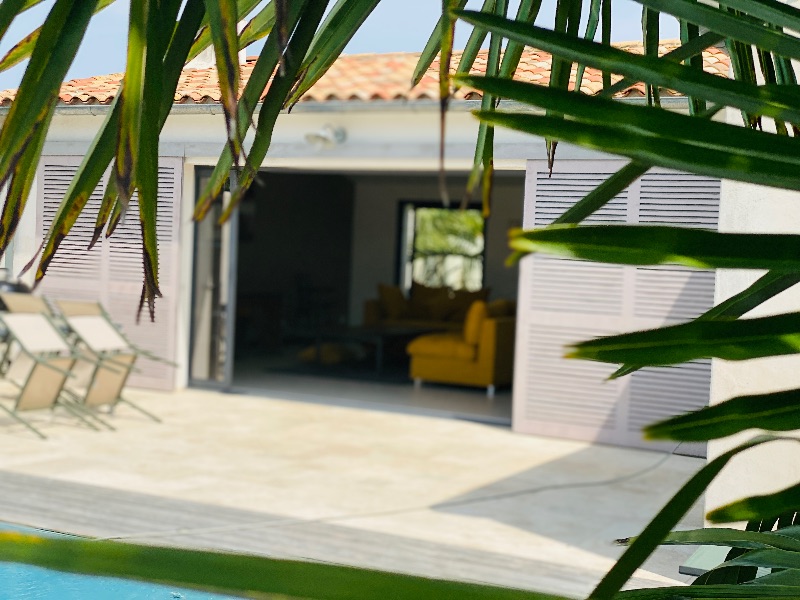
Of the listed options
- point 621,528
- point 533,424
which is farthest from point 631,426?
point 621,528

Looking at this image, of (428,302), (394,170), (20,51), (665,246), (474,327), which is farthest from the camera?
(428,302)

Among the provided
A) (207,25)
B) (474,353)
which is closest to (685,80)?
(207,25)

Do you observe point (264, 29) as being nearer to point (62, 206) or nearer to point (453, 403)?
point (62, 206)

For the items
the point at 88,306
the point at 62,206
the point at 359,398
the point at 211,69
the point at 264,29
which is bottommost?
the point at 359,398

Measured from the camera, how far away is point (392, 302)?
13.4 m

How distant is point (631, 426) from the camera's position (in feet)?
23.6

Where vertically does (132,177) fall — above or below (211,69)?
below

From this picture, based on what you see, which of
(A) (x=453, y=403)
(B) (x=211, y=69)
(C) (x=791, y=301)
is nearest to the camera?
(C) (x=791, y=301)

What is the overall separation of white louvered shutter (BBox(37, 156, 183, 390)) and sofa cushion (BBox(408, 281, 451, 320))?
5.18m

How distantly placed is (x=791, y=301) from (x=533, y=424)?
3.82m

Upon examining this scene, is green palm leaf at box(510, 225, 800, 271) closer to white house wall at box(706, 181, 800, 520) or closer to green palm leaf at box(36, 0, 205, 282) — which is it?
green palm leaf at box(36, 0, 205, 282)

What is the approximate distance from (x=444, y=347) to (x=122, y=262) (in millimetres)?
5236

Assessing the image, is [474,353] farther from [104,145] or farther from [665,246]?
[665,246]

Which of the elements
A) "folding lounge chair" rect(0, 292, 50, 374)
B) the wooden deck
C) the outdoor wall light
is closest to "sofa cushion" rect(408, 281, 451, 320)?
"folding lounge chair" rect(0, 292, 50, 374)
